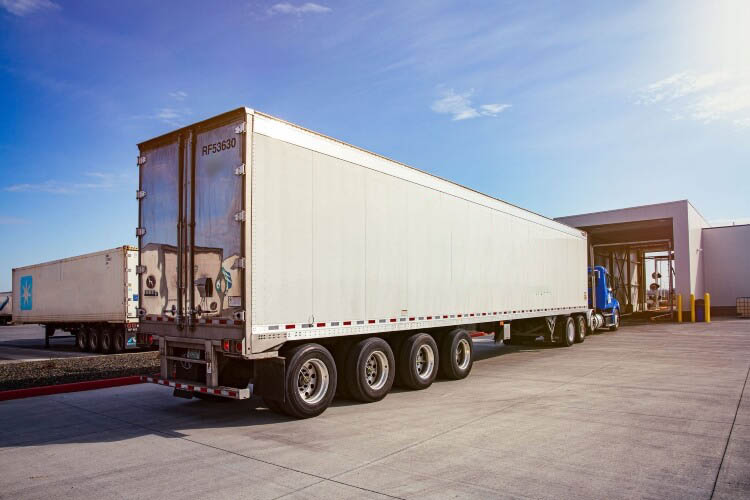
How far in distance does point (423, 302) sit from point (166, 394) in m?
5.07

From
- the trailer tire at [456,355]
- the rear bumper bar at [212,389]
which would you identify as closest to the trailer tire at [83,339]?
the rear bumper bar at [212,389]

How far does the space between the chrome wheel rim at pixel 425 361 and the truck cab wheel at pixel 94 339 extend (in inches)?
595

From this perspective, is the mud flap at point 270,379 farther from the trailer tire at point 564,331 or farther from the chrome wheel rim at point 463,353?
the trailer tire at point 564,331

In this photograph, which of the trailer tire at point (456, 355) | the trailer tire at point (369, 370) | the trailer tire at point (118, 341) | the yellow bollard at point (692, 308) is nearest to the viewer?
the trailer tire at point (369, 370)

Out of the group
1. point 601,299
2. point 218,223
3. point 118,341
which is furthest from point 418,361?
point 601,299

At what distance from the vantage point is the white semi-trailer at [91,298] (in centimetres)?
1864

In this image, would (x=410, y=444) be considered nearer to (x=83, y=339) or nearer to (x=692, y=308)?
(x=83, y=339)

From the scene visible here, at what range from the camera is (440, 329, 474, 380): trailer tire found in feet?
35.5

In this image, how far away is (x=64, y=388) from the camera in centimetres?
997

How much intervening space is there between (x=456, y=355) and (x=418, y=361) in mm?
1219

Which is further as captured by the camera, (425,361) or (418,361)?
(425,361)

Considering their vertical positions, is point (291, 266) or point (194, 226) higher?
point (194, 226)

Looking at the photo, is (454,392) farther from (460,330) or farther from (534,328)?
(534,328)

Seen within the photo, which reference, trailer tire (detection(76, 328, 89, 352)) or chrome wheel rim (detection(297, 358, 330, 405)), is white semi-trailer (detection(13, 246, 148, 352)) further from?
chrome wheel rim (detection(297, 358, 330, 405))
